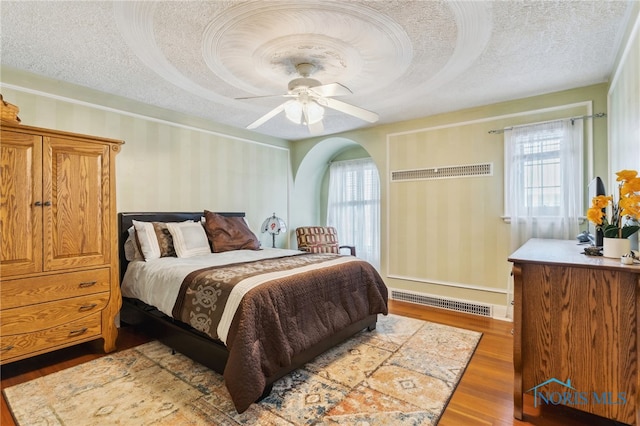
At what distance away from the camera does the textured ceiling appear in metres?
1.81

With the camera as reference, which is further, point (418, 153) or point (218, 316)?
point (418, 153)

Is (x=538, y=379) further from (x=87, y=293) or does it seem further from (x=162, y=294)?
(x=87, y=293)

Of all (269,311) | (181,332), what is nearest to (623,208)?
(269,311)

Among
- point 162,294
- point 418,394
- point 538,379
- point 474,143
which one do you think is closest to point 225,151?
point 162,294

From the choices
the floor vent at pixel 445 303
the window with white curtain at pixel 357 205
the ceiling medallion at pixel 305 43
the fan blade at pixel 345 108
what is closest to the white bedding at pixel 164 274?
the fan blade at pixel 345 108

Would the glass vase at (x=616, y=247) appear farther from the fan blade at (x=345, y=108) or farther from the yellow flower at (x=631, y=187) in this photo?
the fan blade at (x=345, y=108)

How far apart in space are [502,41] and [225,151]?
3299 mm

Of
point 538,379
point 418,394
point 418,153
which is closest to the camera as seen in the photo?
point 538,379

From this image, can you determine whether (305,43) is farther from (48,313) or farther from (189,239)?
(48,313)

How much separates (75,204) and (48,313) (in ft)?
2.76

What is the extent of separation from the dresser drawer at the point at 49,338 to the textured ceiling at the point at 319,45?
81.8 inches

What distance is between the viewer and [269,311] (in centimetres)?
193

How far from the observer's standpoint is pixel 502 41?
7.01ft

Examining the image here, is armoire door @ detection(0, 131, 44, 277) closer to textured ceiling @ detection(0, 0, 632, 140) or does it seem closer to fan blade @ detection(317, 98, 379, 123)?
textured ceiling @ detection(0, 0, 632, 140)
